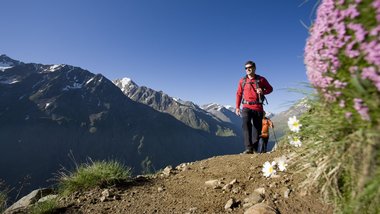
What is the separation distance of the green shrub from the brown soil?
28 cm

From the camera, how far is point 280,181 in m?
6.10

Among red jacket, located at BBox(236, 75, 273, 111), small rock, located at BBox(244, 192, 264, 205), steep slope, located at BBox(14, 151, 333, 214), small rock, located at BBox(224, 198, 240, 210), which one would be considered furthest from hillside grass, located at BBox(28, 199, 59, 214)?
red jacket, located at BBox(236, 75, 273, 111)

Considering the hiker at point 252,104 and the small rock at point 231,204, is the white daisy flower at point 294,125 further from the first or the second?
the hiker at point 252,104

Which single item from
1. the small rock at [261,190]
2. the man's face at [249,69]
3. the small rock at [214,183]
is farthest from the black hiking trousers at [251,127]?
the small rock at [261,190]

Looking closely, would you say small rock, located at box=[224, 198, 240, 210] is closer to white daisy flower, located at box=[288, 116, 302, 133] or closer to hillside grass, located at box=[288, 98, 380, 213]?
white daisy flower, located at box=[288, 116, 302, 133]

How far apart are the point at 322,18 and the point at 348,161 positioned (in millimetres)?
1345

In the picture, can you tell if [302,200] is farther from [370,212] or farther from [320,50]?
[320,50]

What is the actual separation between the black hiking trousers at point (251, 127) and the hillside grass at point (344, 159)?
7.51 m

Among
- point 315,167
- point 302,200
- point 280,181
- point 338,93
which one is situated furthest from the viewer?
point 280,181

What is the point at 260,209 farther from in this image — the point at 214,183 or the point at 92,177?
the point at 92,177

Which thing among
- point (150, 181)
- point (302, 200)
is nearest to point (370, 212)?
point (302, 200)

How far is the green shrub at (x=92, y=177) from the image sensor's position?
817 centimetres

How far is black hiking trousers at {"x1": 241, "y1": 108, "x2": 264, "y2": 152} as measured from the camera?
1124cm

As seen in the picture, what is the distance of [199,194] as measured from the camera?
6961 mm
